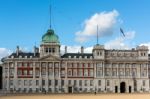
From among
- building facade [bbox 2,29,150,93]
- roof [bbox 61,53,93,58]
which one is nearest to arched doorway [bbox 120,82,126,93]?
building facade [bbox 2,29,150,93]

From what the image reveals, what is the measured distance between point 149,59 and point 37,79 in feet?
107

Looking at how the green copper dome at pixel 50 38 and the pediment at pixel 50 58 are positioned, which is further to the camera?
the green copper dome at pixel 50 38

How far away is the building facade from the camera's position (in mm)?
129500

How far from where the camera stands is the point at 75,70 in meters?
131

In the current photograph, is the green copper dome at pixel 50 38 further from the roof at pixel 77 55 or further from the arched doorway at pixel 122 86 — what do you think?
the arched doorway at pixel 122 86

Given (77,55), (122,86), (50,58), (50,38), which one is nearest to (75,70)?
(77,55)

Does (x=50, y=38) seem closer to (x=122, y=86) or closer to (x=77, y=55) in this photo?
(x=77, y=55)

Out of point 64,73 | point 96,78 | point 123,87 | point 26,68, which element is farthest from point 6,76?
point 123,87

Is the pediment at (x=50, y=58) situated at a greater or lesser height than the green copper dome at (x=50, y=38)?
lesser

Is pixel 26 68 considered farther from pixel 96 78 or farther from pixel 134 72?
pixel 134 72

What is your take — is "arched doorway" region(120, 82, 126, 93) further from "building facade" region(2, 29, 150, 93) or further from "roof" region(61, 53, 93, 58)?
"roof" region(61, 53, 93, 58)

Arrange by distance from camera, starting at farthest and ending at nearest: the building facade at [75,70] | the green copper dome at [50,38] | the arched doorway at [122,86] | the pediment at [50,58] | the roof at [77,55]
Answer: the arched doorway at [122,86] < the roof at [77,55] < the green copper dome at [50,38] < the pediment at [50,58] < the building facade at [75,70]

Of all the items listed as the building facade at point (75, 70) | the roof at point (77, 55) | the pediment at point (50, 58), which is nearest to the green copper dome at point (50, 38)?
the building facade at point (75, 70)

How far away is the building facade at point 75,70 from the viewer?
129500 mm
